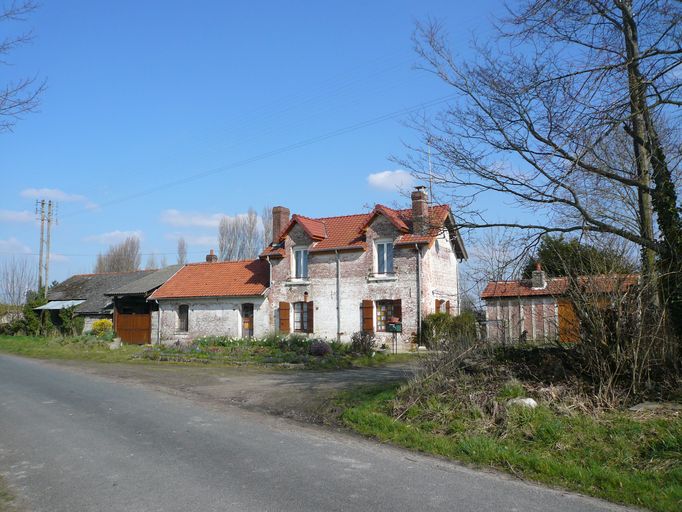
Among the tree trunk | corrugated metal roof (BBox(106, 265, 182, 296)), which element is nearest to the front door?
corrugated metal roof (BBox(106, 265, 182, 296))

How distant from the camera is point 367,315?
2723 cm

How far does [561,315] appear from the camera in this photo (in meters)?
9.70

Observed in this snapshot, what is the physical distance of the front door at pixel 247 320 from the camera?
30578mm

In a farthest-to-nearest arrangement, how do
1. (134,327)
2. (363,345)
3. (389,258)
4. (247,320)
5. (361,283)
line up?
(134,327), (247,320), (361,283), (389,258), (363,345)

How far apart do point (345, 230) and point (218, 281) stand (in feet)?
27.4

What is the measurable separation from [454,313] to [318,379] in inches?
639

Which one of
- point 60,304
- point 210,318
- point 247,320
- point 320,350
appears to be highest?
point 60,304

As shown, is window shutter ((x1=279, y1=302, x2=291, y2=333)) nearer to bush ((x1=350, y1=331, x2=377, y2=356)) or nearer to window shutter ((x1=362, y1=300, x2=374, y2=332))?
window shutter ((x1=362, y1=300, x2=374, y2=332))

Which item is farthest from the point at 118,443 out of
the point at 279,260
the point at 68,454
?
the point at 279,260

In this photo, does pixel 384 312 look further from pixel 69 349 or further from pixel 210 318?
pixel 69 349

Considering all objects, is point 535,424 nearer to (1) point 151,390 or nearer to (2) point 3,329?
(1) point 151,390

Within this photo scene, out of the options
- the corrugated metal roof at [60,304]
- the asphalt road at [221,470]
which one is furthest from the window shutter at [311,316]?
the asphalt road at [221,470]

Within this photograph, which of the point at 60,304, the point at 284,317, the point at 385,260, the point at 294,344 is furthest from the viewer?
the point at 60,304

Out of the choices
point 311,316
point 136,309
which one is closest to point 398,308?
point 311,316
